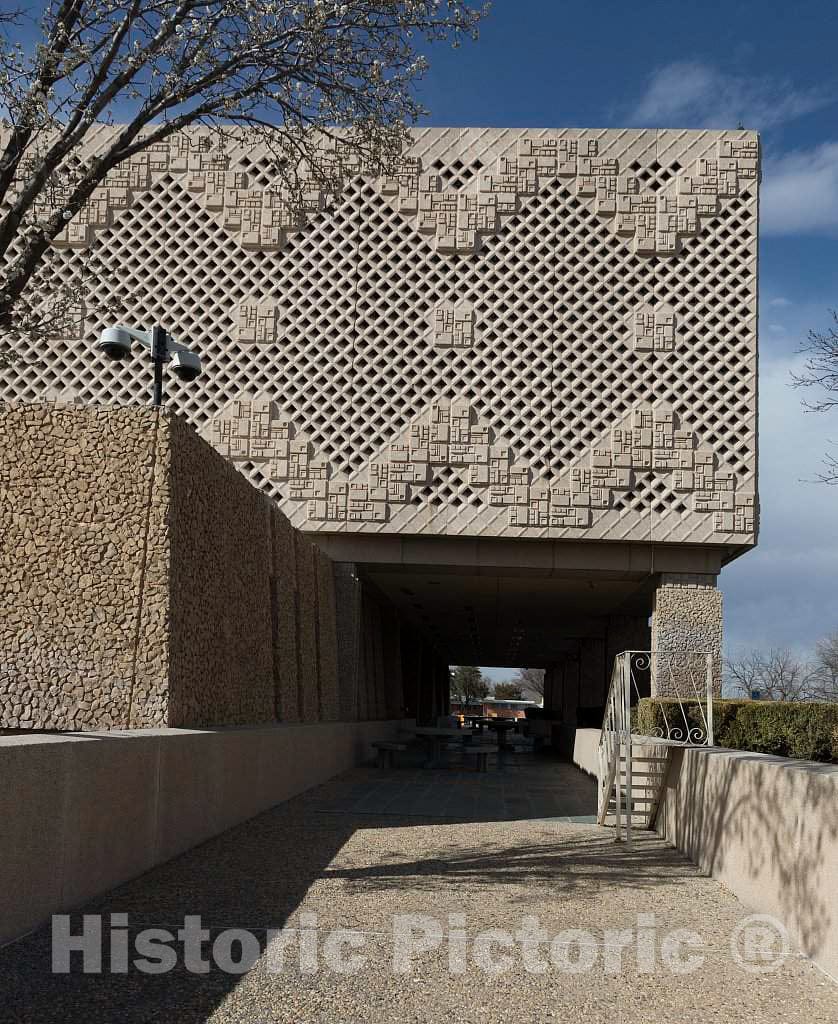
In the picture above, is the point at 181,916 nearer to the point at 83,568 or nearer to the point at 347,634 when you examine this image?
the point at 83,568

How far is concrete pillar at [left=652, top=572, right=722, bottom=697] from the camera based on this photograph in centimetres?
1451

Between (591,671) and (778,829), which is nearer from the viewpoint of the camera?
(778,829)

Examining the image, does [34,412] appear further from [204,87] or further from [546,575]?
[546,575]

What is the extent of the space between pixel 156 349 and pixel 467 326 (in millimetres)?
7000

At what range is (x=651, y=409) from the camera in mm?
14492

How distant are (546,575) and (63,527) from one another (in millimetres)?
9273

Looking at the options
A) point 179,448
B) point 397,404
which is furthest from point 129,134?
point 397,404

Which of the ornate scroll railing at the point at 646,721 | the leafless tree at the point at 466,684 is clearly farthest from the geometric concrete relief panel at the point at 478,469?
the leafless tree at the point at 466,684

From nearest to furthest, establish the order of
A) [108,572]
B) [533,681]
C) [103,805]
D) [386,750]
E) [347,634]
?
[103,805], [108,572], [386,750], [347,634], [533,681]

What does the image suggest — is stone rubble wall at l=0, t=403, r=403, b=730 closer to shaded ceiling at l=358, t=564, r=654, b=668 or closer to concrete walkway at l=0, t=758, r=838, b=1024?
concrete walkway at l=0, t=758, r=838, b=1024

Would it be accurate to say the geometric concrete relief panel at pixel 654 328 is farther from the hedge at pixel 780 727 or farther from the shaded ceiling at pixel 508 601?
the hedge at pixel 780 727

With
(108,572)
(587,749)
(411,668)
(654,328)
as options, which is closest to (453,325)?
(654,328)

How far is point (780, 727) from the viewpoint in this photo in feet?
33.2

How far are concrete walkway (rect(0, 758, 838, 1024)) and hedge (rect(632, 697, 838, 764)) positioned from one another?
2.76 meters
